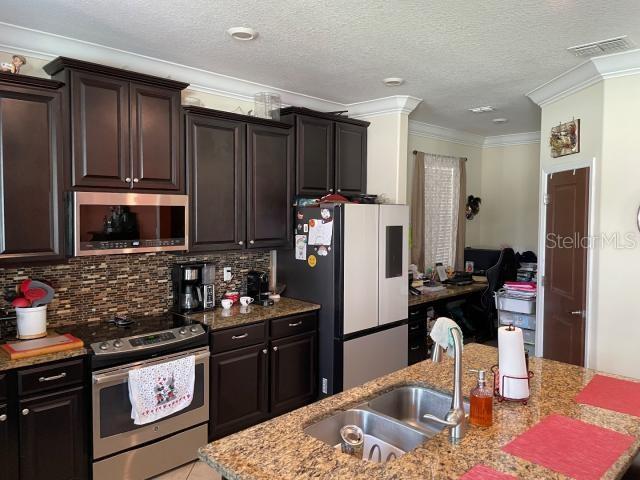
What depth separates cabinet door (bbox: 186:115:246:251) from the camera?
11.0 feet

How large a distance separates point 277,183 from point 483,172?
12.4ft

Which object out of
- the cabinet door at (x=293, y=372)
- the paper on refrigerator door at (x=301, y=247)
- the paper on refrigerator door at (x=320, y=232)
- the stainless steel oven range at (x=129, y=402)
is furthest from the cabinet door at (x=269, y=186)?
the stainless steel oven range at (x=129, y=402)

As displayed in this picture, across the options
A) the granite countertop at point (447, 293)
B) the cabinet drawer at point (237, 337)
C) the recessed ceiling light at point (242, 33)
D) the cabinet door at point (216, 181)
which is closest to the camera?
the recessed ceiling light at point (242, 33)

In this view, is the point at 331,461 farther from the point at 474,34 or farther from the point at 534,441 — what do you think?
the point at 474,34

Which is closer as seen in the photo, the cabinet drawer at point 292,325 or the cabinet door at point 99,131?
the cabinet door at point 99,131

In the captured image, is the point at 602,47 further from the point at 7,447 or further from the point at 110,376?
the point at 7,447

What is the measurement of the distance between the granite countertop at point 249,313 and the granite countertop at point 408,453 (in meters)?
1.44

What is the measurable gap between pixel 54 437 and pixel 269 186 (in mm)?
2210

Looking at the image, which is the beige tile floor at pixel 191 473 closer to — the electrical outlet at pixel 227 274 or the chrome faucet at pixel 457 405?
the electrical outlet at pixel 227 274

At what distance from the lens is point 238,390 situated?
338cm

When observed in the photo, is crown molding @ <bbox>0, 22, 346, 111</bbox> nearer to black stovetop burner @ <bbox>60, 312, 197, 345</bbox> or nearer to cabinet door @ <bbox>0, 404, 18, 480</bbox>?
black stovetop burner @ <bbox>60, 312, 197, 345</bbox>

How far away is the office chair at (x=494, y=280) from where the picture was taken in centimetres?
540

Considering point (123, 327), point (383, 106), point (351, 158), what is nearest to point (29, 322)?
point (123, 327)

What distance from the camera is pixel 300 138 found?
13.3ft
